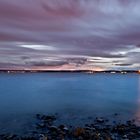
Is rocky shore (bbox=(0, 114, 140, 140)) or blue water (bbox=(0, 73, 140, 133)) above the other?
rocky shore (bbox=(0, 114, 140, 140))

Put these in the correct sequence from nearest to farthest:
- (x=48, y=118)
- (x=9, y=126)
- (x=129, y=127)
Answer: (x=129, y=127), (x=9, y=126), (x=48, y=118)

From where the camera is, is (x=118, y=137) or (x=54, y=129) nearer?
(x=118, y=137)

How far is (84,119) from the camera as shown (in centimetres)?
3953

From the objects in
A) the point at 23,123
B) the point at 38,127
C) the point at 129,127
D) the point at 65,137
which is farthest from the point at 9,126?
the point at 129,127

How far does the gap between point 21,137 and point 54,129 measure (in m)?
4.45

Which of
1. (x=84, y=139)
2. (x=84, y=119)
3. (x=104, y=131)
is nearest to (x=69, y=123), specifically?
(x=84, y=119)

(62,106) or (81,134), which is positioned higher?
(81,134)

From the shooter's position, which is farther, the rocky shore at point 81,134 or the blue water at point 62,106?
the blue water at point 62,106

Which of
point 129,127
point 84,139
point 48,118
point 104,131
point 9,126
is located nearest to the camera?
point 84,139

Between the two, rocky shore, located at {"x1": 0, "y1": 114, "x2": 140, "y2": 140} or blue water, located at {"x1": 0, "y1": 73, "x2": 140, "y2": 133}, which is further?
blue water, located at {"x1": 0, "y1": 73, "x2": 140, "y2": 133}

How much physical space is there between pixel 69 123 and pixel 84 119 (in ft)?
15.0

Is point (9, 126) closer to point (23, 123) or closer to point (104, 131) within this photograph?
point (23, 123)

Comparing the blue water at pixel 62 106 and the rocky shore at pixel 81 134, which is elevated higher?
the rocky shore at pixel 81 134

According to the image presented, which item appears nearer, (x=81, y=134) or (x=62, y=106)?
(x=81, y=134)
